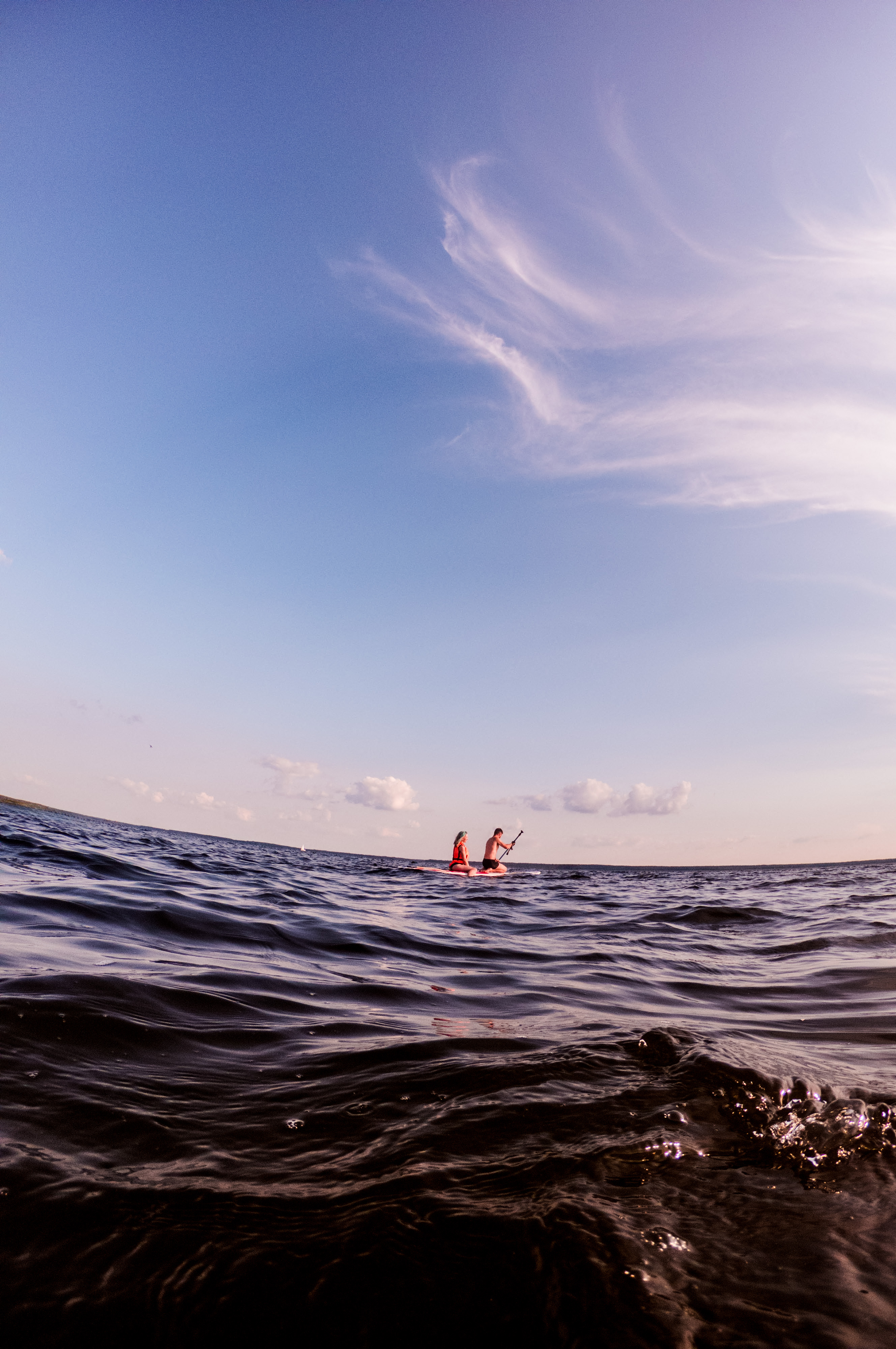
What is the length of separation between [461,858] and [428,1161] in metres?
25.8

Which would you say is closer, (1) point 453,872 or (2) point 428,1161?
(2) point 428,1161

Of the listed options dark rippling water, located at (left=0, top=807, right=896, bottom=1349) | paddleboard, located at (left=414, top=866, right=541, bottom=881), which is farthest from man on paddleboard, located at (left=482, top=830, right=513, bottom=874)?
dark rippling water, located at (left=0, top=807, right=896, bottom=1349)

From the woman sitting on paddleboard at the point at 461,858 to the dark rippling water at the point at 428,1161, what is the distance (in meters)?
21.6

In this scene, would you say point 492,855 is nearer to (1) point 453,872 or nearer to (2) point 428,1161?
(1) point 453,872

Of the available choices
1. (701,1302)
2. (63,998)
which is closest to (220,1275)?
(701,1302)

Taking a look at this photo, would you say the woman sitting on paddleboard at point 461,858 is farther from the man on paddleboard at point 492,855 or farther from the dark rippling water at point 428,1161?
the dark rippling water at point 428,1161

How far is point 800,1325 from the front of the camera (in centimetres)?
158

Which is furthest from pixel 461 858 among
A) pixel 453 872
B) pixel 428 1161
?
pixel 428 1161

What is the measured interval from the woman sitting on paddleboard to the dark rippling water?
21644mm

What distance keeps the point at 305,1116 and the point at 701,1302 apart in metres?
1.50

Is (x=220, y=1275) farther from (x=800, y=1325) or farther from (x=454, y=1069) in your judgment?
(x=454, y=1069)

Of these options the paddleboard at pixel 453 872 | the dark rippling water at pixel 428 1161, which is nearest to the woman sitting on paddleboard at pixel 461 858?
the paddleboard at pixel 453 872

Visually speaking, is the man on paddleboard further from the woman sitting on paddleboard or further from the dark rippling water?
the dark rippling water

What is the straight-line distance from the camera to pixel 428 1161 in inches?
86.7
